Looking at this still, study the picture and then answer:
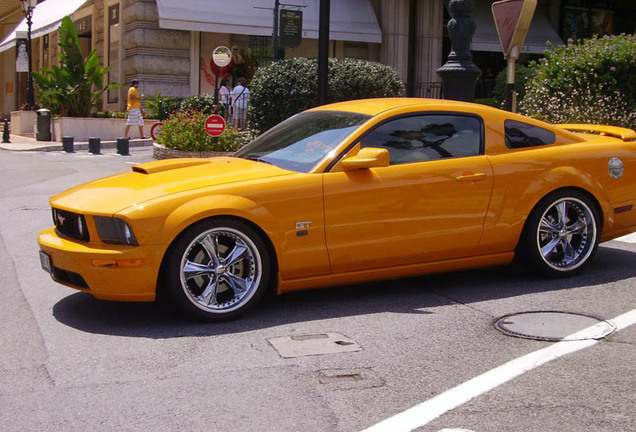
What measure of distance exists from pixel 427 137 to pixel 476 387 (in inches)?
104

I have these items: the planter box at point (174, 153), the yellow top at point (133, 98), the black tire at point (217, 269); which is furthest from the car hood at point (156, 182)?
the yellow top at point (133, 98)

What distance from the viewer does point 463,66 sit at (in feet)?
37.4

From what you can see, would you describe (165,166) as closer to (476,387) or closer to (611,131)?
(476,387)

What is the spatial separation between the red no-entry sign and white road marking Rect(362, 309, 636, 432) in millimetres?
12101

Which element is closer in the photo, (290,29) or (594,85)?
(594,85)

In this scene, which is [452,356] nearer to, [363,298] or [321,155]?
[363,298]

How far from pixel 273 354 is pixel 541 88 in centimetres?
1103

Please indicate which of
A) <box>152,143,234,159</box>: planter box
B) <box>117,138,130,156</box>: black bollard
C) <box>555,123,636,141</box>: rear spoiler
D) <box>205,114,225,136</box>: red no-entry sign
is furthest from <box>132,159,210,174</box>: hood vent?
<box>117,138,130,156</box>: black bollard

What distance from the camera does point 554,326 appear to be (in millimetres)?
5531

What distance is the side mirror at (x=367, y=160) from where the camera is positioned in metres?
5.92

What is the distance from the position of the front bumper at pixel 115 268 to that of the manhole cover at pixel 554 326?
2348 millimetres

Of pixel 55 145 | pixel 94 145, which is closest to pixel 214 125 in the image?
pixel 94 145

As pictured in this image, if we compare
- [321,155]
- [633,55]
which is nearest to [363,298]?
[321,155]

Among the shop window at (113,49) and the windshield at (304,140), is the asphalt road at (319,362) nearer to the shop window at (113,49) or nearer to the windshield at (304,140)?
the windshield at (304,140)
